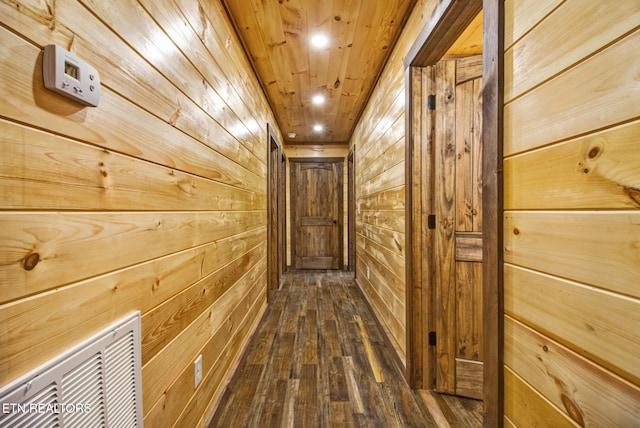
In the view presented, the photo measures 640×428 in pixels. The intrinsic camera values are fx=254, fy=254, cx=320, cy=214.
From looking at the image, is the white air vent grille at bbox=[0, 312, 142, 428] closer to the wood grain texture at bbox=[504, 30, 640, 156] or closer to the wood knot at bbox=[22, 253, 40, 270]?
the wood knot at bbox=[22, 253, 40, 270]

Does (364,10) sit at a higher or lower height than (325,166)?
higher

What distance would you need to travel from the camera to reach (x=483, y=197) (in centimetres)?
89

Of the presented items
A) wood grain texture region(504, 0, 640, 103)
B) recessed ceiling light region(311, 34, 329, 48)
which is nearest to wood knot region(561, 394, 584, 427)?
wood grain texture region(504, 0, 640, 103)

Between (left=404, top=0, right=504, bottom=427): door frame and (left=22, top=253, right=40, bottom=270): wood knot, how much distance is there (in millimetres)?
1205

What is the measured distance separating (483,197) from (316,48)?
1.88 meters

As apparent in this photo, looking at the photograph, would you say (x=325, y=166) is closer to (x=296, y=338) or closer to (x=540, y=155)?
(x=296, y=338)

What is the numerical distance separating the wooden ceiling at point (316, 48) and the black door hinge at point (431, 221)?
1369mm

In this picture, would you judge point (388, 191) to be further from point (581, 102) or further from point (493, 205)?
point (581, 102)

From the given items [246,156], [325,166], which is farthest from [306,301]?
[325,166]

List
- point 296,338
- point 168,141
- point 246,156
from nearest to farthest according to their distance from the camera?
point 168,141, point 246,156, point 296,338

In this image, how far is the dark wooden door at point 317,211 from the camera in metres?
5.07

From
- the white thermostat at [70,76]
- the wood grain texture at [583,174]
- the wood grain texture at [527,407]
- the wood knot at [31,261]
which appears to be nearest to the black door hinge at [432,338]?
the wood grain texture at [527,407]

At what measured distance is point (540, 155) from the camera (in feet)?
2.31

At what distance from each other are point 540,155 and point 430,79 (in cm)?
120
